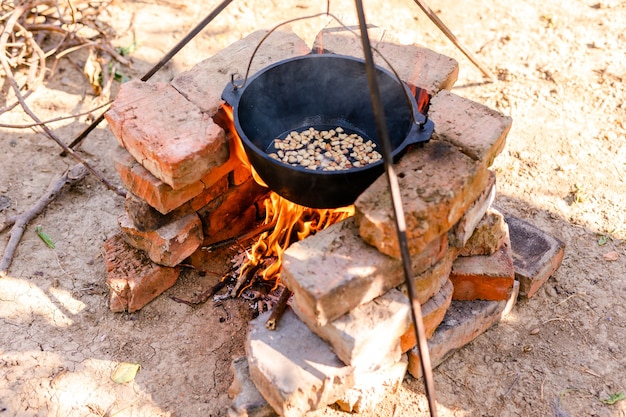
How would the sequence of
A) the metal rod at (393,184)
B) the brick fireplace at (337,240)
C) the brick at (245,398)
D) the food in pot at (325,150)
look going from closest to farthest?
the metal rod at (393,184), the brick fireplace at (337,240), the brick at (245,398), the food in pot at (325,150)

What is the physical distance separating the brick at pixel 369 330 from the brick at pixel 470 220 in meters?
0.44

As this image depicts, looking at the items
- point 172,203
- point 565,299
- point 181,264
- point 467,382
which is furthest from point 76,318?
point 565,299

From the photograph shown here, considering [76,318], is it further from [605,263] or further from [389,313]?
[605,263]

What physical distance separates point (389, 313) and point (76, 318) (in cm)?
187

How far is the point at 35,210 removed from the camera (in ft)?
13.0

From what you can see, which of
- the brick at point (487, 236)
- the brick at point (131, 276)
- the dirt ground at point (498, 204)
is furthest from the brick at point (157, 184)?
the brick at point (487, 236)

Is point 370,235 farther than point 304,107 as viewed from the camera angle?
No

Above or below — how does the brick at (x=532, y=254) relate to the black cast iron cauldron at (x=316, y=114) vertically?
below

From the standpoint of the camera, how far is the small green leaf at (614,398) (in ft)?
10.2

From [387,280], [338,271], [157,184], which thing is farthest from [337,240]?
[157,184]

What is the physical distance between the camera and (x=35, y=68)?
15.9 ft

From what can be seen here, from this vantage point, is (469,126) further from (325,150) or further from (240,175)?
(240,175)

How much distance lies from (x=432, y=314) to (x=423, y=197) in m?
0.66

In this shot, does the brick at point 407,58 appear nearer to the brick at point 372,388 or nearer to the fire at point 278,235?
the fire at point 278,235
